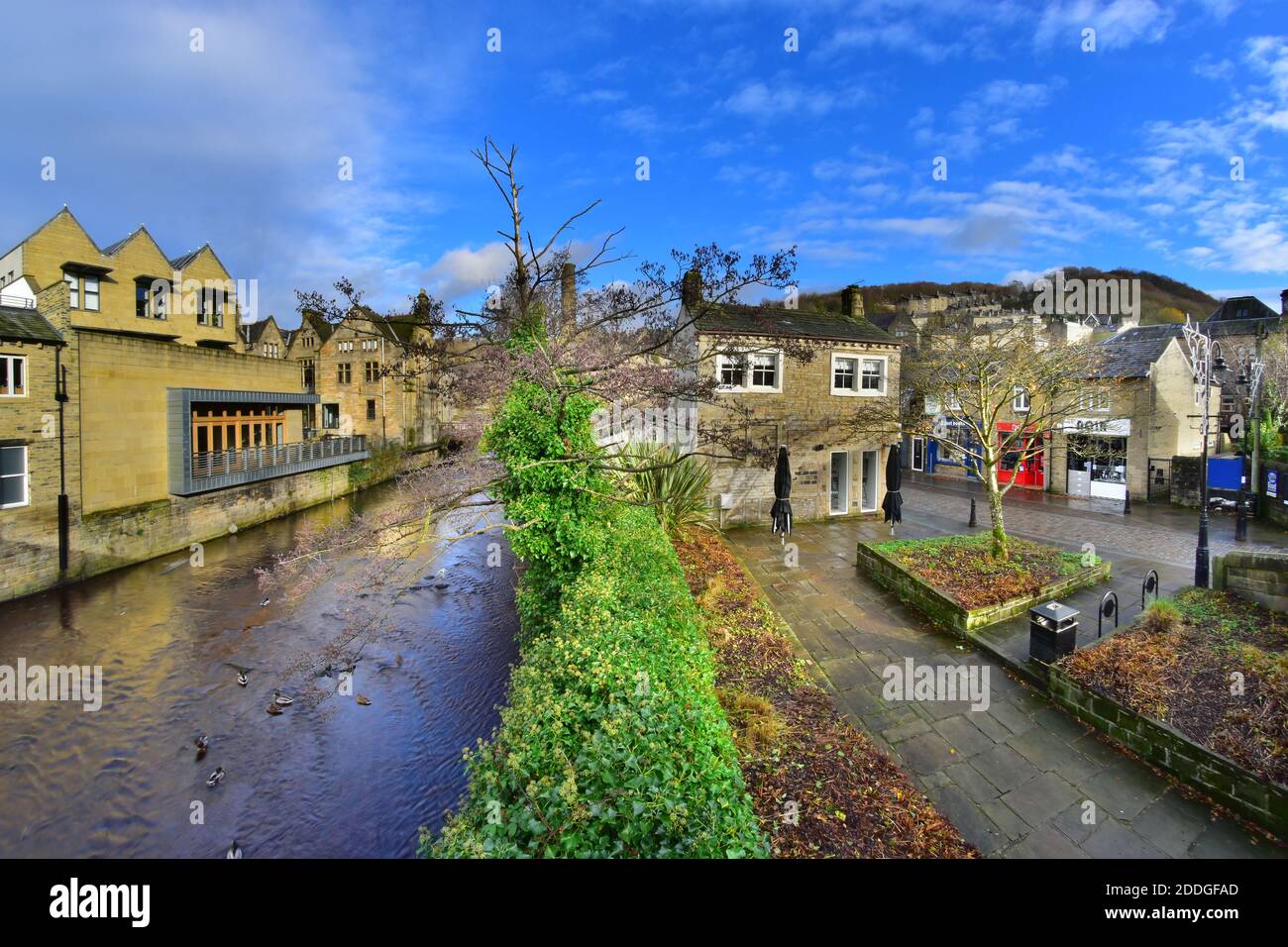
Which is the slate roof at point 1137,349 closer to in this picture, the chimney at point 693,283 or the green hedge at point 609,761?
the chimney at point 693,283

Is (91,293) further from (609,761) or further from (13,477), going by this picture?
(609,761)

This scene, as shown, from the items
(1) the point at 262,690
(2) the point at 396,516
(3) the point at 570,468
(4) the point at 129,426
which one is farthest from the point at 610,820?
(4) the point at 129,426

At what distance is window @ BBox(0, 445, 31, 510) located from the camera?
1474cm

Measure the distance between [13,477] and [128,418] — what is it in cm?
427

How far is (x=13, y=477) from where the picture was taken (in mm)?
14992

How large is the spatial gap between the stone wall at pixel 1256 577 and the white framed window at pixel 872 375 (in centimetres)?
1032

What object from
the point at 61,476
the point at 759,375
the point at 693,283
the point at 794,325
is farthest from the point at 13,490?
the point at 794,325

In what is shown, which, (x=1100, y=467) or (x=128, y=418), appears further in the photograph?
(x=1100, y=467)

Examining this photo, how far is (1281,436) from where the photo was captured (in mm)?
20594

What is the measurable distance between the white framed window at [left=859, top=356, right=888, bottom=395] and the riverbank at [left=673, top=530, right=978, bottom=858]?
13.4 m
